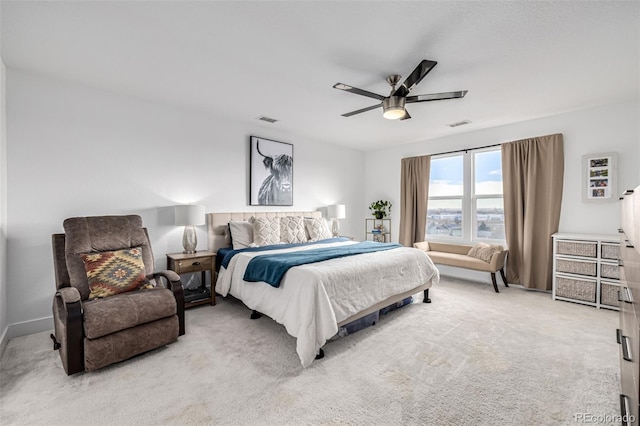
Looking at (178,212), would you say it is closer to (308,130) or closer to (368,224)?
(308,130)

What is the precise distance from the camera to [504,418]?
171 cm

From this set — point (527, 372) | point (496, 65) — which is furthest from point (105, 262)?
point (496, 65)

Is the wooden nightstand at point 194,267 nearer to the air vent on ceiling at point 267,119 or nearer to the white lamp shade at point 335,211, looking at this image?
the air vent on ceiling at point 267,119

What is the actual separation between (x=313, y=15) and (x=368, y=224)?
17.0ft

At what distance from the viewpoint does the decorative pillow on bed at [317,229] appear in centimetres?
473

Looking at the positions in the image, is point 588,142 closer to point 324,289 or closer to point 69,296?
point 324,289

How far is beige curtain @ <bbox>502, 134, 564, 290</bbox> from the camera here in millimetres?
4141

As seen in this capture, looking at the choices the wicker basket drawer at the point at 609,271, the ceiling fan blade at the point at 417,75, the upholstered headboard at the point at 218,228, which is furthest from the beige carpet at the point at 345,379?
the ceiling fan blade at the point at 417,75

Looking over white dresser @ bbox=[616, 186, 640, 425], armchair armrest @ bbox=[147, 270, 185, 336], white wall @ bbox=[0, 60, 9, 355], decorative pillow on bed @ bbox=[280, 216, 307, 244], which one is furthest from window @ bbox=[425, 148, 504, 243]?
white wall @ bbox=[0, 60, 9, 355]

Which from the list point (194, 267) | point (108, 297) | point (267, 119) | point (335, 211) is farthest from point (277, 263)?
point (335, 211)

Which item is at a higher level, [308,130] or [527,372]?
[308,130]

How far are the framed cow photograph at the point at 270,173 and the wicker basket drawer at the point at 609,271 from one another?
14.7 feet

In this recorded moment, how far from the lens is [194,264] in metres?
3.51

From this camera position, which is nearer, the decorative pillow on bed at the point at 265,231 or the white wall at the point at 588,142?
the white wall at the point at 588,142
